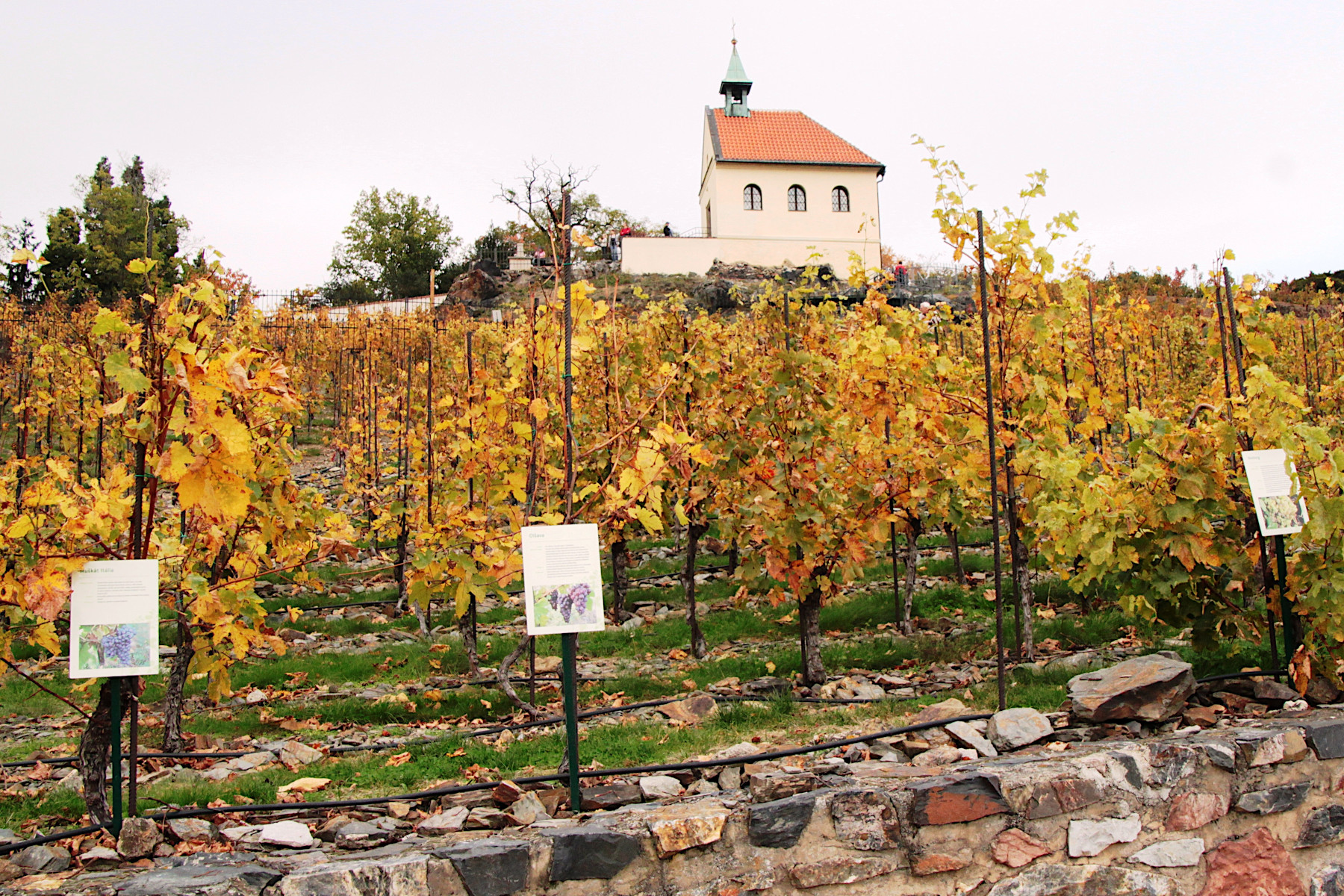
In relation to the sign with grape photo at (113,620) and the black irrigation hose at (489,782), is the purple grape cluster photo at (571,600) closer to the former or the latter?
the black irrigation hose at (489,782)

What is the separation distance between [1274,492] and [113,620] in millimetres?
4716

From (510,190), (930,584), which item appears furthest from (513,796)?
(930,584)

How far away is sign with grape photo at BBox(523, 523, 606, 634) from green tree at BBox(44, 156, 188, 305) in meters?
26.3

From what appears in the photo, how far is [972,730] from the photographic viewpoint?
157 inches

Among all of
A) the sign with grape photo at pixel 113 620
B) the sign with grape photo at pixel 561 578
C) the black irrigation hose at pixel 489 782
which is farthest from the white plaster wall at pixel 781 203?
the sign with grape photo at pixel 113 620

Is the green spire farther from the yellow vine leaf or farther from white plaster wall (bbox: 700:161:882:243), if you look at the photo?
the yellow vine leaf

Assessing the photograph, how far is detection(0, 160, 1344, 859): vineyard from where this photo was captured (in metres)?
3.72

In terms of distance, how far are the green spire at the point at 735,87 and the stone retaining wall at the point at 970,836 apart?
3682 centimetres

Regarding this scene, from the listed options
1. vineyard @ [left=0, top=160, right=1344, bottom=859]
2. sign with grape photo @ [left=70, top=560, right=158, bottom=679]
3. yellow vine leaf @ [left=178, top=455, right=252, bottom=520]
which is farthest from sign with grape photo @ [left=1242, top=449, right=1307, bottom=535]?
sign with grape photo @ [left=70, top=560, right=158, bottom=679]

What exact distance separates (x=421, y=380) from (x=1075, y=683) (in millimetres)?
13132

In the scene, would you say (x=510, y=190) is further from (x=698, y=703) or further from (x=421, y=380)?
(x=421, y=380)

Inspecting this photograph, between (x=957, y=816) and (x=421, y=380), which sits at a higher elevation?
(x=421, y=380)

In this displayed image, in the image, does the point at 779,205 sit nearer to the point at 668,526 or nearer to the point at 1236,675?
the point at 668,526

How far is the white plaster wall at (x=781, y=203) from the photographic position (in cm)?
3453
